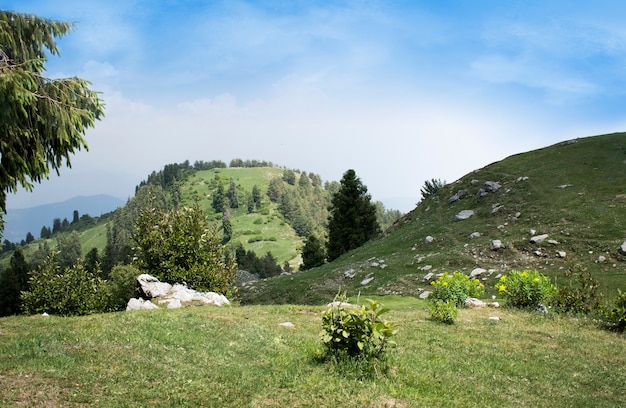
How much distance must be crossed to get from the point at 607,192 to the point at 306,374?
43.0 meters

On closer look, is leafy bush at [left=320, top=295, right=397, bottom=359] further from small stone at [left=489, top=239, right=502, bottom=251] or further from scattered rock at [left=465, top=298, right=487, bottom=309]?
small stone at [left=489, top=239, right=502, bottom=251]

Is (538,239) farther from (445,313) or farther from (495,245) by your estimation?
(445,313)

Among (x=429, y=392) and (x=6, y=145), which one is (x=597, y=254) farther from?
(x=6, y=145)

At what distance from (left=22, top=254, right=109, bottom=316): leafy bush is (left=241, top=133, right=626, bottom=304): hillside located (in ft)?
55.7

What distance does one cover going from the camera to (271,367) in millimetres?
10625

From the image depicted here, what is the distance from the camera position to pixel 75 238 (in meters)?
197

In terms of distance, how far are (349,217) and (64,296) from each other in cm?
4919

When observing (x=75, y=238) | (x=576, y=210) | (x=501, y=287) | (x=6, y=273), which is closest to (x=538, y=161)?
(x=576, y=210)

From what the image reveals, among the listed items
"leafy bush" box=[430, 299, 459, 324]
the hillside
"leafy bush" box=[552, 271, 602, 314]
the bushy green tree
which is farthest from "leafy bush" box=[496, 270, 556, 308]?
the bushy green tree

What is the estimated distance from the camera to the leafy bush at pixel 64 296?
26.8 m

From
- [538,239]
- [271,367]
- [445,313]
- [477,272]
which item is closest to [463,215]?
[538,239]

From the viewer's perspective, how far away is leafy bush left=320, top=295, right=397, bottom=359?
34.4ft

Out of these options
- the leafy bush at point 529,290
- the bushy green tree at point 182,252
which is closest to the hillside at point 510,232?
the leafy bush at point 529,290

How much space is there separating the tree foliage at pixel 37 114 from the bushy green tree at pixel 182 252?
47.5ft
